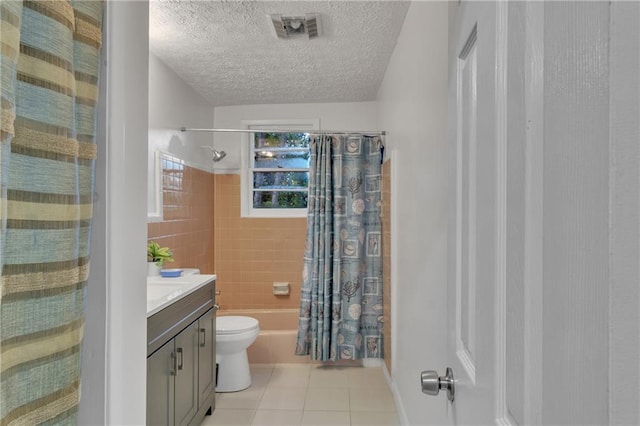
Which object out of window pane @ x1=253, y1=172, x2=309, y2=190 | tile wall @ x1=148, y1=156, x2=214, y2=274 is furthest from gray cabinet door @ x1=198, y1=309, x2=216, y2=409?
window pane @ x1=253, y1=172, x2=309, y2=190

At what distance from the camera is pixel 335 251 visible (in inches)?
134

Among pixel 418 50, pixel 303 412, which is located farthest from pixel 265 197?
pixel 418 50

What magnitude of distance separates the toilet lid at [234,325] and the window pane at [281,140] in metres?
1.93

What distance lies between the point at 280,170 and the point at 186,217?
1.22m

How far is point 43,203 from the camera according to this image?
2.78ft

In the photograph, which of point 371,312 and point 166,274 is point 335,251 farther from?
Result: point 166,274

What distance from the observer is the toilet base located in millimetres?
3012

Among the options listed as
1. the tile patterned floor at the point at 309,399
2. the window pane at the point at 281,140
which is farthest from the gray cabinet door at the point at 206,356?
the window pane at the point at 281,140

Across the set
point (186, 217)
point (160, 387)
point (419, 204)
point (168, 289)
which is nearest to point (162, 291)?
point (168, 289)

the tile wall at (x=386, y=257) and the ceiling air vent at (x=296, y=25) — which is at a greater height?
the ceiling air vent at (x=296, y=25)

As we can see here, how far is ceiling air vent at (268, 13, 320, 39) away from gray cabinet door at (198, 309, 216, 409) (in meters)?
1.86

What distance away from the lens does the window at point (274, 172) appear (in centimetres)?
427

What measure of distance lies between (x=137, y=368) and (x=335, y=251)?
94.1 inches

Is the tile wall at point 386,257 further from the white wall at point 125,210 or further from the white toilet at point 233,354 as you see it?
the white wall at point 125,210
